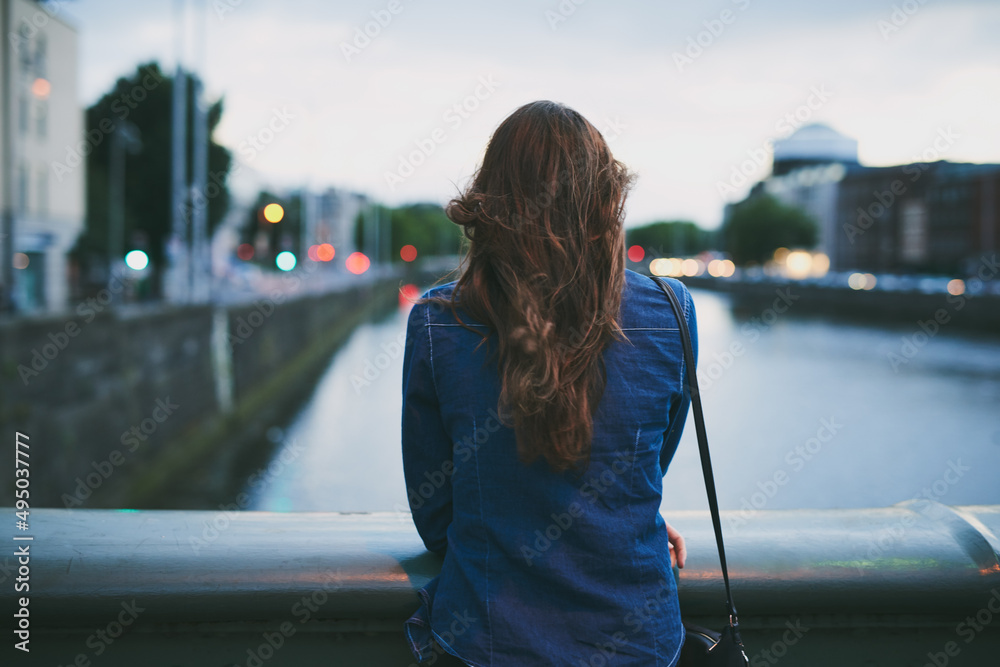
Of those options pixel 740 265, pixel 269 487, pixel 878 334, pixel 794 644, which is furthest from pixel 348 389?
pixel 740 265

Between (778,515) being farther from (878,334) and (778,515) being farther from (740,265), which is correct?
(740,265)

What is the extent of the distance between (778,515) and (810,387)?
24.5 m

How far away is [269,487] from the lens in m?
15.0

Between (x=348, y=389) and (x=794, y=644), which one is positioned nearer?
(x=794, y=644)

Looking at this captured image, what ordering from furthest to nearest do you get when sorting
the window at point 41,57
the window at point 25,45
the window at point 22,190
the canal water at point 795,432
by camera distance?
the window at point 41,57 < the window at point 22,190 < the window at point 25,45 < the canal water at point 795,432

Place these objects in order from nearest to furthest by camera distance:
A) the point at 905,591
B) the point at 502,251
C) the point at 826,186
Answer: the point at 502,251, the point at 905,591, the point at 826,186

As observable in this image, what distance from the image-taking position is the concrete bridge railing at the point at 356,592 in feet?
5.43

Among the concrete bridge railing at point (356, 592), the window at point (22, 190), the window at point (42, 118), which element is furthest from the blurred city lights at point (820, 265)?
the concrete bridge railing at point (356, 592)

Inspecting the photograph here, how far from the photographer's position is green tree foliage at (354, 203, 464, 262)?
11151 cm

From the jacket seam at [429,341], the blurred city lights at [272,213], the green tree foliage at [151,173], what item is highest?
the green tree foliage at [151,173]

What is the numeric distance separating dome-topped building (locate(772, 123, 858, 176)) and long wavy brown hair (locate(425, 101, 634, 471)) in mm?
125120

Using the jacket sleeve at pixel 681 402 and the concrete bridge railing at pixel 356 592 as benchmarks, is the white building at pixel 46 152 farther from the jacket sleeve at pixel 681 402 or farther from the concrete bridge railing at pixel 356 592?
the jacket sleeve at pixel 681 402

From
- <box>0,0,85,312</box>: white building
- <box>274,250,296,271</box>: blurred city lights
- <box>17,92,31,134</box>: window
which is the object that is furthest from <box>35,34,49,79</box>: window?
<box>274,250,296,271</box>: blurred city lights

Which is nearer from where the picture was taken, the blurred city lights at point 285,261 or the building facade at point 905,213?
the blurred city lights at point 285,261
